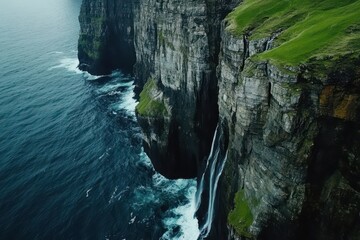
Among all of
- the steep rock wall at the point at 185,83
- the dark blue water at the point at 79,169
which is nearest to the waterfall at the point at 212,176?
the dark blue water at the point at 79,169

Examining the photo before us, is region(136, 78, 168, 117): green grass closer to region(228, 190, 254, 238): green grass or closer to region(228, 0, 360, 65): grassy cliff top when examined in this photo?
region(228, 0, 360, 65): grassy cliff top

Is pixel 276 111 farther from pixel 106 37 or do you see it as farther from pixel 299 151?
pixel 106 37

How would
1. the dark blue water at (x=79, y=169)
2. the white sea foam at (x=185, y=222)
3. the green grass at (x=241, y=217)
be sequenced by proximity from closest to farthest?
the green grass at (x=241, y=217), the white sea foam at (x=185, y=222), the dark blue water at (x=79, y=169)

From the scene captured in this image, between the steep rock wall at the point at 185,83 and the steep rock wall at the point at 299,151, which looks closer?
the steep rock wall at the point at 299,151

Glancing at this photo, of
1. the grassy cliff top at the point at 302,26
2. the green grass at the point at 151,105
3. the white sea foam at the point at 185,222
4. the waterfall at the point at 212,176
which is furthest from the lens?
the green grass at the point at 151,105

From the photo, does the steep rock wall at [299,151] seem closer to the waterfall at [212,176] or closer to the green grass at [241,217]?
the green grass at [241,217]

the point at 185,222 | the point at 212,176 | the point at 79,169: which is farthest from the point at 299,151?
the point at 79,169
